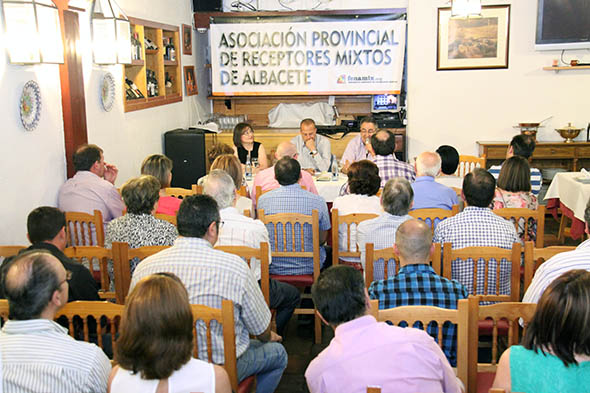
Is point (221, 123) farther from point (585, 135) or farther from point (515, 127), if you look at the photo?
point (585, 135)

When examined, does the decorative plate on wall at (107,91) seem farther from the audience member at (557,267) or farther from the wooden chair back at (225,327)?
the audience member at (557,267)

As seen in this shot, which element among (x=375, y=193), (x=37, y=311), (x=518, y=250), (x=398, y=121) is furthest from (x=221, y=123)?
(x=37, y=311)

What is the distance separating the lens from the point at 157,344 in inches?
72.4

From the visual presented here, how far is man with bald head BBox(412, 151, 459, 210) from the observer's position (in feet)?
14.1

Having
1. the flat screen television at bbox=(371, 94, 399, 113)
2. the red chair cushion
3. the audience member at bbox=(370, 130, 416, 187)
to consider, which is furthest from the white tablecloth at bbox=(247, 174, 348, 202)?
the flat screen television at bbox=(371, 94, 399, 113)

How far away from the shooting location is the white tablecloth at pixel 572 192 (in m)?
5.29

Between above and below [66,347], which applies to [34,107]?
above

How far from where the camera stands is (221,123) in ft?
27.1

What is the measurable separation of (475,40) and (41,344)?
22.1 feet

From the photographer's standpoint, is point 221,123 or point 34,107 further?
point 221,123

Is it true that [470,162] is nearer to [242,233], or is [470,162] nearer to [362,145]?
[362,145]

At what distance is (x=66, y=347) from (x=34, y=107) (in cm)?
277

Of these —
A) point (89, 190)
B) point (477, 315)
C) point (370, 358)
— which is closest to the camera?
point (370, 358)

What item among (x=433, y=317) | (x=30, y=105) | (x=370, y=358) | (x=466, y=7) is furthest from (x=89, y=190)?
(x=466, y=7)
